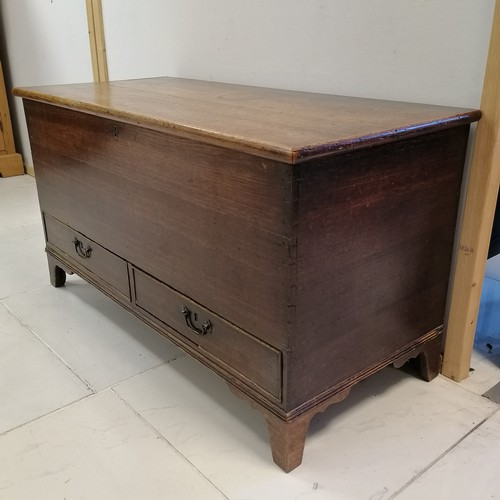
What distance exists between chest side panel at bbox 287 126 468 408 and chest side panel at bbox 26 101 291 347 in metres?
0.06

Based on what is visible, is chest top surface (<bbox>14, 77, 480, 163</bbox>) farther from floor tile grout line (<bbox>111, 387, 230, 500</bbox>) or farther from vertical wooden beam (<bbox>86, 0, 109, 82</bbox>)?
vertical wooden beam (<bbox>86, 0, 109, 82</bbox>)

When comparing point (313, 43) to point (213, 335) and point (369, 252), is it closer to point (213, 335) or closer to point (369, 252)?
point (369, 252)

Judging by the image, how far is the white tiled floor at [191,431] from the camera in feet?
3.62

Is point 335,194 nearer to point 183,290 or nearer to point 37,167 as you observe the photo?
point 183,290

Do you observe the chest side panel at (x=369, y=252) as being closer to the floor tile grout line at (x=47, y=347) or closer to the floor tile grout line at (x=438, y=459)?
the floor tile grout line at (x=438, y=459)

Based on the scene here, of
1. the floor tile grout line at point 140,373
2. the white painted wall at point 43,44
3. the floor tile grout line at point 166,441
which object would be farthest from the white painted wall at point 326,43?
the floor tile grout line at point 166,441

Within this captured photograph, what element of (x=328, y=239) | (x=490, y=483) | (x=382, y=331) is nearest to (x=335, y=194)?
(x=328, y=239)

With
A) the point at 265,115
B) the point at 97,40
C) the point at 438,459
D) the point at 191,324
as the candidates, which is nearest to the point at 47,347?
the point at 191,324

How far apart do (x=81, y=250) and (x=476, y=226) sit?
1086 mm

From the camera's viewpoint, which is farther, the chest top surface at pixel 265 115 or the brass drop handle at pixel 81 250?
the brass drop handle at pixel 81 250

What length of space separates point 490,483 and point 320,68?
41.1 inches

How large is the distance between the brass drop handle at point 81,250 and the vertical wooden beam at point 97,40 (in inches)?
37.8

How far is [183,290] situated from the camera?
1.29 m

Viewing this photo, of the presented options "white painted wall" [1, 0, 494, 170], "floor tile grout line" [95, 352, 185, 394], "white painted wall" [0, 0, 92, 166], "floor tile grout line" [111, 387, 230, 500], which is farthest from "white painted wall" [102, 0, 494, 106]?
"floor tile grout line" [111, 387, 230, 500]
